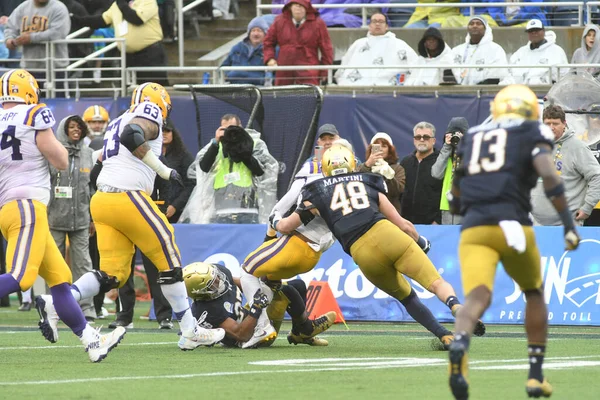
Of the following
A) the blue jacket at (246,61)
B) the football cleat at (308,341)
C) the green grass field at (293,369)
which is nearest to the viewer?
the green grass field at (293,369)

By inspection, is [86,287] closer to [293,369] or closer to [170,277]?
[170,277]

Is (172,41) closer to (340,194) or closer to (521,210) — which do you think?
(340,194)

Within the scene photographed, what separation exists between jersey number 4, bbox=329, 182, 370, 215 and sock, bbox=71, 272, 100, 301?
1860 millimetres

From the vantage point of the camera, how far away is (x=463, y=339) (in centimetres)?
619

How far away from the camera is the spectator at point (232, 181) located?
13.4 metres

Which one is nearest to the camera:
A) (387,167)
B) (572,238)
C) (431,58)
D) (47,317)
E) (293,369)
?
(572,238)

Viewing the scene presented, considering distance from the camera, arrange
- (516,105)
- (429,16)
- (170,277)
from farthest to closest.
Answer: (429,16), (170,277), (516,105)

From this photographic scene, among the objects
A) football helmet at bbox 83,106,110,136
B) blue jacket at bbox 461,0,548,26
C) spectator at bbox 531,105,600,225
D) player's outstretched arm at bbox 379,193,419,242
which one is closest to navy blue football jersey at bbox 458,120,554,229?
player's outstretched arm at bbox 379,193,419,242

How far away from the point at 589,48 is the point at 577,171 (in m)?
3.43

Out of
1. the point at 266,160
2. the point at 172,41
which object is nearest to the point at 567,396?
the point at 266,160

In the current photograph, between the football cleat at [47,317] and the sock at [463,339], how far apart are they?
11.6 feet

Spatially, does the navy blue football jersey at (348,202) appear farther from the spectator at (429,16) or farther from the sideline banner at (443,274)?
the spectator at (429,16)

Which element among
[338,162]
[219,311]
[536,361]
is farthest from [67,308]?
[536,361]

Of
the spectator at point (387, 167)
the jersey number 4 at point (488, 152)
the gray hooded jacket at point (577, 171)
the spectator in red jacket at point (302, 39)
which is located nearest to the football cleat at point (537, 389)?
the jersey number 4 at point (488, 152)
